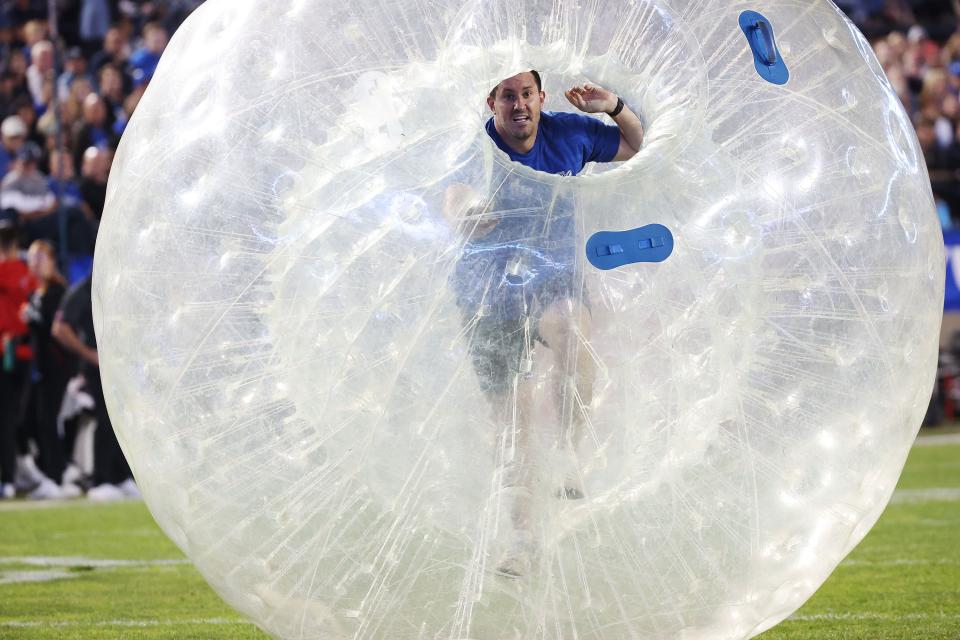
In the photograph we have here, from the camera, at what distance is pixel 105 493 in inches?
463

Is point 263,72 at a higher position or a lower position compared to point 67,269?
higher

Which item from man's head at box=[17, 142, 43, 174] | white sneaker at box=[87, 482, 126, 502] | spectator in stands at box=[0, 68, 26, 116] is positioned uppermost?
spectator in stands at box=[0, 68, 26, 116]

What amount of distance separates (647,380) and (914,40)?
15.9 metres

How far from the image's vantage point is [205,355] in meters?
4.37

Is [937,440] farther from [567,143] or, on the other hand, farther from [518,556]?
[518,556]

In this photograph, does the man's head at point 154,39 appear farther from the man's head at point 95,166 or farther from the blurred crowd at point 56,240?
the man's head at point 95,166

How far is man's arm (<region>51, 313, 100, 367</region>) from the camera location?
1173 cm

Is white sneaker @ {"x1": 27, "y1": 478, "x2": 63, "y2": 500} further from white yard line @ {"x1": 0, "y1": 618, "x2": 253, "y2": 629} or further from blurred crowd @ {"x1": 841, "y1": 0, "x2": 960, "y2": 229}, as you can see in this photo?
blurred crowd @ {"x1": 841, "y1": 0, "x2": 960, "y2": 229}

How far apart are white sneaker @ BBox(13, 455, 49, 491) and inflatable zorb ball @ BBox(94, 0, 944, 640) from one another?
8.47m

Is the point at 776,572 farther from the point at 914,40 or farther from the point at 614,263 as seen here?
the point at 914,40

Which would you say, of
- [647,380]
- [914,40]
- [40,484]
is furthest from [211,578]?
[914,40]

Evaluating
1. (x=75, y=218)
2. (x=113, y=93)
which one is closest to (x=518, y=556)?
(x=75, y=218)

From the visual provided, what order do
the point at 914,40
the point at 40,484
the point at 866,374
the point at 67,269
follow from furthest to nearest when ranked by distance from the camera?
1. the point at 914,40
2. the point at 67,269
3. the point at 40,484
4. the point at 866,374

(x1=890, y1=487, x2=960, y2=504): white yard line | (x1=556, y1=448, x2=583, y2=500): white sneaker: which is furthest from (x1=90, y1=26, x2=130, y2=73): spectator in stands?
(x1=556, y1=448, x2=583, y2=500): white sneaker
